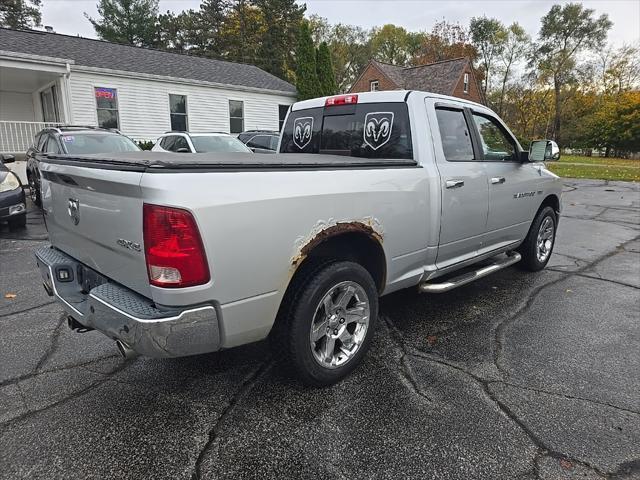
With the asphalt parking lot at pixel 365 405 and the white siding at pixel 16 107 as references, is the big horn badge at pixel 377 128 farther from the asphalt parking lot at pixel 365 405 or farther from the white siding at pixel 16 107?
the white siding at pixel 16 107

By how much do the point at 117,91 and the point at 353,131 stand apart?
16.4 metres

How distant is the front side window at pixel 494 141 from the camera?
13.3 feet

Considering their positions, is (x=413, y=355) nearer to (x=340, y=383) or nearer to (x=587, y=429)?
(x=340, y=383)

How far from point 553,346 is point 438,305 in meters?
1.13

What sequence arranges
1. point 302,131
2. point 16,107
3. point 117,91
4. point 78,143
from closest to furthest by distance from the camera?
point 302,131 < point 78,143 < point 117,91 < point 16,107

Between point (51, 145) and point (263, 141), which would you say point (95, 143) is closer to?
point (51, 145)

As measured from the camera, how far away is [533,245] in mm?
5070

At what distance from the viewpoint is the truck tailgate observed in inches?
82.2

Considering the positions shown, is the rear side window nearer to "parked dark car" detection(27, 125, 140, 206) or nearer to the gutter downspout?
"parked dark car" detection(27, 125, 140, 206)

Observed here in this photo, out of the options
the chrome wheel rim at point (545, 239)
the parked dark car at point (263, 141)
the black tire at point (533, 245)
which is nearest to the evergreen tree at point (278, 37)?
the parked dark car at point (263, 141)

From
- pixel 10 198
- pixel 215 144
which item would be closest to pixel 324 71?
pixel 215 144

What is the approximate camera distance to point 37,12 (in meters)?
38.4

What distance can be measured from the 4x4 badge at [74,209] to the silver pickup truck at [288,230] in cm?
1

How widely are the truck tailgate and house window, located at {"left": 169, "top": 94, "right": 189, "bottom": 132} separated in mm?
17278
